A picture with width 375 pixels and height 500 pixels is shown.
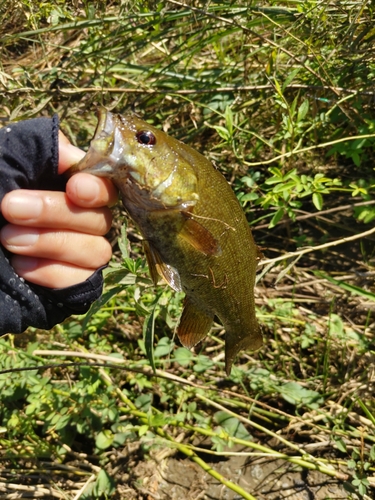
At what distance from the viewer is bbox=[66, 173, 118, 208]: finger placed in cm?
146

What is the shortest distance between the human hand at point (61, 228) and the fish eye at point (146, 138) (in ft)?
0.62

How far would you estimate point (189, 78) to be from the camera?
341cm

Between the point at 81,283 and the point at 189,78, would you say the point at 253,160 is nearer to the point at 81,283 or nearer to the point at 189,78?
the point at 189,78

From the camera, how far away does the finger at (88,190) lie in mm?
1455

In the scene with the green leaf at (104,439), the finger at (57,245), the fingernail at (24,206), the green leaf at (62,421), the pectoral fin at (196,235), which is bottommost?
the green leaf at (104,439)

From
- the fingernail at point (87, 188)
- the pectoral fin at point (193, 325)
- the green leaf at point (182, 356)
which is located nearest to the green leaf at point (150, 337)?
the pectoral fin at point (193, 325)

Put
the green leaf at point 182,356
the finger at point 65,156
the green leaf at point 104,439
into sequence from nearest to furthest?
the finger at point 65,156
the green leaf at point 104,439
the green leaf at point 182,356

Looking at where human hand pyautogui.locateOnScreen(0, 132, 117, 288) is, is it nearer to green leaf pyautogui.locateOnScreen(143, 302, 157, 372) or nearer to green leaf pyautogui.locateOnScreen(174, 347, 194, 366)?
green leaf pyautogui.locateOnScreen(143, 302, 157, 372)

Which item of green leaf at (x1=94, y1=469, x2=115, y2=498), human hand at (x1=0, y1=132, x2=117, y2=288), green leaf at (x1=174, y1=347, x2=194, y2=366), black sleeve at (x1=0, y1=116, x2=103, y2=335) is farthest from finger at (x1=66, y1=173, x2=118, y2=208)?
green leaf at (x1=94, y1=469, x2=115, y2=498)

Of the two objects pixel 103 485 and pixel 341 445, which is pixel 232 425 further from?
pixel 103 485

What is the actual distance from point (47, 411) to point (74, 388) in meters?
0.20

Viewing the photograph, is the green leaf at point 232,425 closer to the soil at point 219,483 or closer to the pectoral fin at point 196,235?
the soil at point 219,483

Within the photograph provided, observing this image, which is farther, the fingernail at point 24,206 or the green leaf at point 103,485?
the green leaf at point 103,485

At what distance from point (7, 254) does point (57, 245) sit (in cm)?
17
